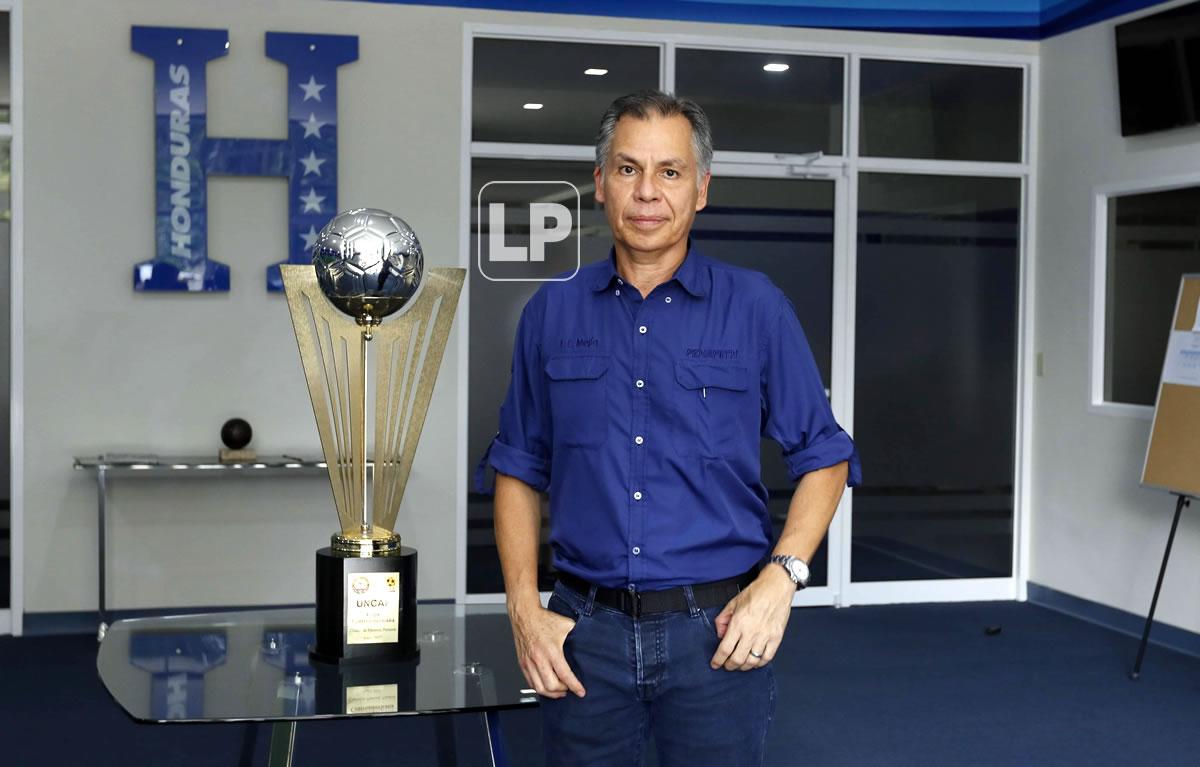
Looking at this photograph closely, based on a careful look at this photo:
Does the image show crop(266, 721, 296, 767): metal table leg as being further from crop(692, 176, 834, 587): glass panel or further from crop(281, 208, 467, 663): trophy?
crop(692, 176, 834, 587): glass panel

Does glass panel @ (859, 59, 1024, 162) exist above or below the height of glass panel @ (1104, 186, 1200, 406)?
above

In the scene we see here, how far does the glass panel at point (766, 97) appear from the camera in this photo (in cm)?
616

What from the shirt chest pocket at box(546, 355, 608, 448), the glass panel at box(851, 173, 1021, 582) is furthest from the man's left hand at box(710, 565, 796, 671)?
the glass panel at box(851, 173, 1021, 582)

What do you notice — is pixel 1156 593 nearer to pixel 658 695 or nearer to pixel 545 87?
pixel 545 87

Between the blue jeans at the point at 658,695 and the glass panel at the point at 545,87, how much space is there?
4459mm

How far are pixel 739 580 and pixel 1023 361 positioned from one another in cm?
526

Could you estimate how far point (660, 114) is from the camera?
5.47 feet

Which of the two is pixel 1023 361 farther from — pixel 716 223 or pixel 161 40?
pixel 161 40

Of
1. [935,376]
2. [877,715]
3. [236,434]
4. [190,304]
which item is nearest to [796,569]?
[877,715]

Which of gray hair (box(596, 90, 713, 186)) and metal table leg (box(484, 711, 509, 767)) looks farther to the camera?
metal table leg (box(484, 711, 509, 767))

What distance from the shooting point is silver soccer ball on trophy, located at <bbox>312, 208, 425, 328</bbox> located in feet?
8.27

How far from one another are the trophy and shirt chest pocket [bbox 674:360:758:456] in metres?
0.93

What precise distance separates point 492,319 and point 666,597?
4.36 meters

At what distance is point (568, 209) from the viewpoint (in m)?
5.94
